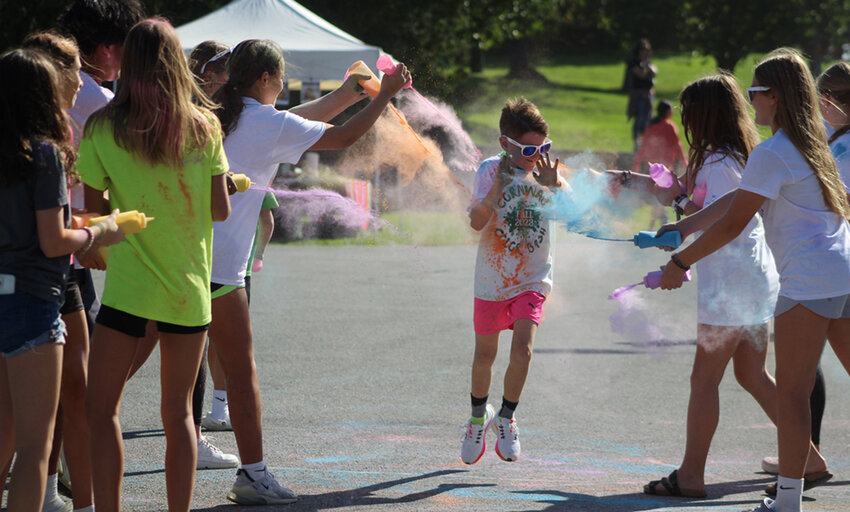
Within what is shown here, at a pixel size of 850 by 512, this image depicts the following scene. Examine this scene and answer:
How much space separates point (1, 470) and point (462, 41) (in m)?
23.1

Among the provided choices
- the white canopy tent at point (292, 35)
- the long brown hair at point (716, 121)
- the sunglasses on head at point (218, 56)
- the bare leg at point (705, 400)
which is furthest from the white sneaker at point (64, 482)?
the white canopy tent at point (292, 35)

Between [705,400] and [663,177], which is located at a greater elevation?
[663,177]

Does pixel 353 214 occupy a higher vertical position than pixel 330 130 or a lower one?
lower

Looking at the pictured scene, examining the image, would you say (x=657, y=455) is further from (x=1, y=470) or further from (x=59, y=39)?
(x=59, y=39)

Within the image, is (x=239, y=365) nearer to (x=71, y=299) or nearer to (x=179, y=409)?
(x=179, y=409)

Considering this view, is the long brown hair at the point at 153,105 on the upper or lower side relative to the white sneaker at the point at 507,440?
upper

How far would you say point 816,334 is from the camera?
374 cm

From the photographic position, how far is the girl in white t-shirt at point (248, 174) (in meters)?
3.79

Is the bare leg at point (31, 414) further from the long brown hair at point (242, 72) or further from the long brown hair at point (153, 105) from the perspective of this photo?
the long brown hair at point (242, 72)

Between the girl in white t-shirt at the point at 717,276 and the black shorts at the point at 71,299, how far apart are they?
2571 mm

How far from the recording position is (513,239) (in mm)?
4570

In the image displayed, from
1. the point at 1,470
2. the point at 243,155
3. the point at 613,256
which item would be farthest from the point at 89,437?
the point at 613,256

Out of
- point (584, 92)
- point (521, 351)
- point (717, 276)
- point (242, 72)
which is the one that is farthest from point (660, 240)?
point (584, 92)

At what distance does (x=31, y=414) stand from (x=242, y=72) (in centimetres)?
159
